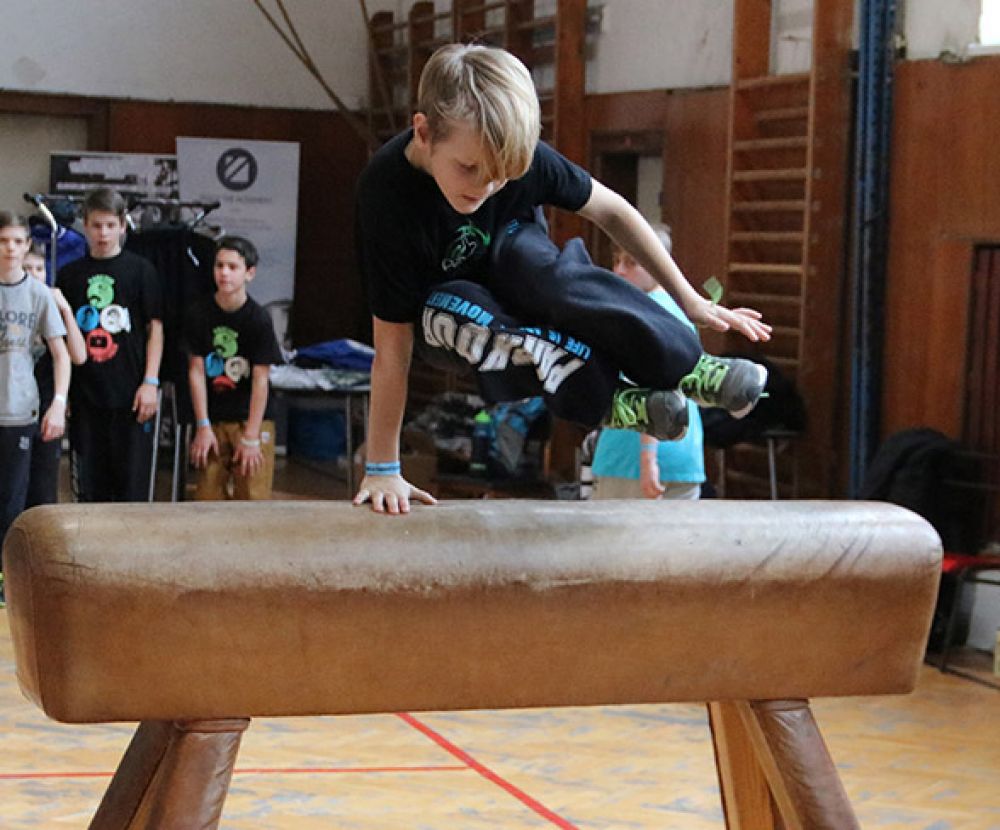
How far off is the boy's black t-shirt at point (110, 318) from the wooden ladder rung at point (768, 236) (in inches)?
106

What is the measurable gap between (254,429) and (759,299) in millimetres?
2440

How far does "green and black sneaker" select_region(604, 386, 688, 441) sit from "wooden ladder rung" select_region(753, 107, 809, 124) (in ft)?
14.3

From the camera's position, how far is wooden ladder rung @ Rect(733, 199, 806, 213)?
7234mm

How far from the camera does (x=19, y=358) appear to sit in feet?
20.3

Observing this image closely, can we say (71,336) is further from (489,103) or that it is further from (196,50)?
(196,50)

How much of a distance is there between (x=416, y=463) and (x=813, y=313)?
8.06ft

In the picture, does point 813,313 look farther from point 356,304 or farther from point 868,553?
point 356,304

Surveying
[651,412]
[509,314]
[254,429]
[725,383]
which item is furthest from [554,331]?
Answer: [254,429]

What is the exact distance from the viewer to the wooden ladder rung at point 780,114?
7156 mm

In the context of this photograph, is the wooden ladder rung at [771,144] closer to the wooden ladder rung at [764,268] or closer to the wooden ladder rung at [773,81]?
the wooden ladder rung at [773,81]

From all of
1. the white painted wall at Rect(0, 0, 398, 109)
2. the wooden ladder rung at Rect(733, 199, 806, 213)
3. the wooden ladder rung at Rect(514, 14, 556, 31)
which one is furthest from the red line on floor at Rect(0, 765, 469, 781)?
the white painted wall at Rect(0, 0, 398, 109)

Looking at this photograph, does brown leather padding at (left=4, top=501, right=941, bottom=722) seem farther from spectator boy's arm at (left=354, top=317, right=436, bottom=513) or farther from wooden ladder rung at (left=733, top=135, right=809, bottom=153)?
wooden ladder rung at (left=733, top=135, right=809, bottom=153)

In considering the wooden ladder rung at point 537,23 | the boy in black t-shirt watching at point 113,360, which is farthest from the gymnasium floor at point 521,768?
the wooden ladder rung at point 537,23

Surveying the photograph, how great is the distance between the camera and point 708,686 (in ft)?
9.66
